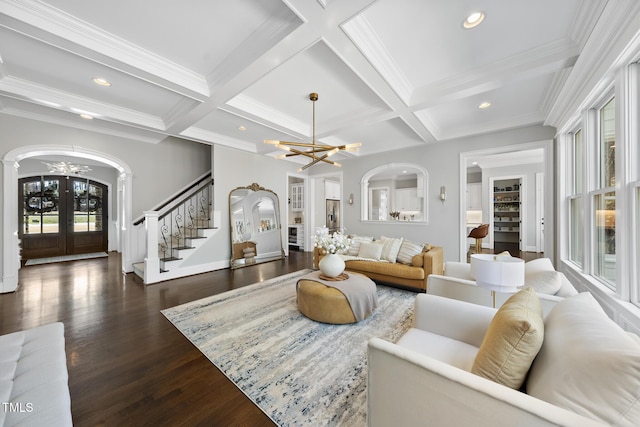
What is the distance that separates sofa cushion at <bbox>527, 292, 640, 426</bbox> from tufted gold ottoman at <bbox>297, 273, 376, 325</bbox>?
1.74m

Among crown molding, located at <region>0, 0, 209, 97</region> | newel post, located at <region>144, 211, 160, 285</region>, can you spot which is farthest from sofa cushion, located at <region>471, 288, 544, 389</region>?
newel post, located at <region>144, 211, 160, 285</region>

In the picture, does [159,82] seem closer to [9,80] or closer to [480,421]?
[9,80]

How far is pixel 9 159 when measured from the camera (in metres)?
3.71

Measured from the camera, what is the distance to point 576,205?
10.5 feet

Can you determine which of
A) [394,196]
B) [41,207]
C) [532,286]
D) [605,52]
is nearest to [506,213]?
[394,196]

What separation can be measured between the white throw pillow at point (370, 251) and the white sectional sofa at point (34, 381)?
12.4 feet

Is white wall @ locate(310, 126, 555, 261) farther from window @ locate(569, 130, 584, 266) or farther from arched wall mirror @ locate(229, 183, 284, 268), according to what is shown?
arched wall mirror @ locate(229, 183, 284, 268)

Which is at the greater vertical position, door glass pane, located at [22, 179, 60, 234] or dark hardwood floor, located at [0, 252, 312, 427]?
door glass pane, located at [22, 179, 60, 234]

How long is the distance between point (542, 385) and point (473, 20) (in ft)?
8.69

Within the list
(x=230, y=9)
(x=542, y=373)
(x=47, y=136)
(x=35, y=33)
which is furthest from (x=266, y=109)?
(x=542, y=373)

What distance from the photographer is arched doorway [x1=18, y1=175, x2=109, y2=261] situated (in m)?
6.63

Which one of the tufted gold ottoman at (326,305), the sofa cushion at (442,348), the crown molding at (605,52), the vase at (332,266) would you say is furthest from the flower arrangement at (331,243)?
the crown molding at (605,52)

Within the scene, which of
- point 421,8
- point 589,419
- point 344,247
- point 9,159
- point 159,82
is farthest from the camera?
point 9,159

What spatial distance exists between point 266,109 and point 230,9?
71.6 inches
